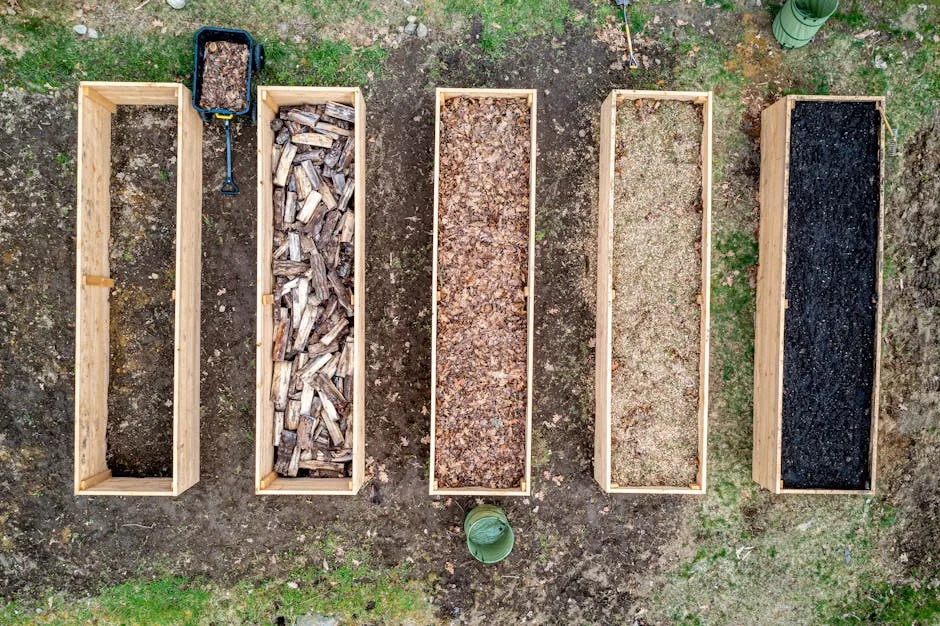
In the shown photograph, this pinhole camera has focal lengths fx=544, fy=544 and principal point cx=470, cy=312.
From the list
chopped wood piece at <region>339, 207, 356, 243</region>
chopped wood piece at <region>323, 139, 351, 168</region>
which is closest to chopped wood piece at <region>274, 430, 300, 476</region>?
chopped wood piece at <region>339, 207, 356, 243</region>

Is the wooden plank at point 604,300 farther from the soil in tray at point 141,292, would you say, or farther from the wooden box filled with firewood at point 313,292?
the soil in tray at point 141,292

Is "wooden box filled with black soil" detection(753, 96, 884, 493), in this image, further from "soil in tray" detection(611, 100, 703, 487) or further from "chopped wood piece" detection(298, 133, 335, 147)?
"chopped wood piece" detection(298, 133, 335, 147)

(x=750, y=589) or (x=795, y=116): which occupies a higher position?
(x=795, y=116)

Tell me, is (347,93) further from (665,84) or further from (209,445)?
(209,445)

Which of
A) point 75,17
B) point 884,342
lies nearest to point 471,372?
point 884,342

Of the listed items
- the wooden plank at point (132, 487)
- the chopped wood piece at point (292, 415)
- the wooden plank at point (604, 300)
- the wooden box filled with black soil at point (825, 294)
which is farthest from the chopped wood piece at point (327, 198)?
the wooden box filled with black soil at point (825, 294)
